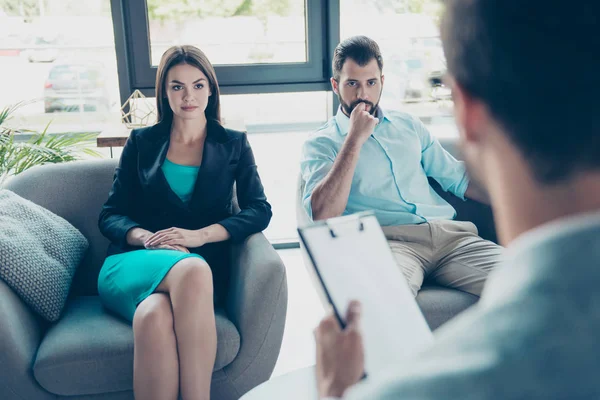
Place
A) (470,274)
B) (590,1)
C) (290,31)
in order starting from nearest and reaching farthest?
1. (590,1)
2. (470,274)
3. (290,31)

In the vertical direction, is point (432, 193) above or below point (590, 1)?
below

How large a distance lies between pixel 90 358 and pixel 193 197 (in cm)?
64

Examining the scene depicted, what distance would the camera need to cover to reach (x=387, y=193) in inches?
90.7

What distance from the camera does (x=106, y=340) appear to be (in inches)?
72.0

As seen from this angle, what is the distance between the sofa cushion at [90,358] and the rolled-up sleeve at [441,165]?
3.33 feet

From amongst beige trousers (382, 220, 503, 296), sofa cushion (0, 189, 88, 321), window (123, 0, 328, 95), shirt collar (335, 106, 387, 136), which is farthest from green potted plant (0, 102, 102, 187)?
beige trousers (382, 220, 503, 296)

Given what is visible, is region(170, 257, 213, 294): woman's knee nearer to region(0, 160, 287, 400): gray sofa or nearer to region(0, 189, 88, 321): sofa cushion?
region(0, 160, 287, 400): gray sofa

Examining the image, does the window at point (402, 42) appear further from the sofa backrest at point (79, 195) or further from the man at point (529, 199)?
the man at point (529, 199)

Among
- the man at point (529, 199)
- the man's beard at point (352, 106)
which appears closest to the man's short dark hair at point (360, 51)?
the man's beard at point (352, 106)

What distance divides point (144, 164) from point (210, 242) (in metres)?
0.37

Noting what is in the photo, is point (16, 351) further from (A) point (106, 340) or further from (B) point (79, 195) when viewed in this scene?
(B) point (79, 195)

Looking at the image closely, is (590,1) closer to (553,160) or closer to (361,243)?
(553,160)

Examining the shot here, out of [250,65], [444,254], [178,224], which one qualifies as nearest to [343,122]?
[444,254]

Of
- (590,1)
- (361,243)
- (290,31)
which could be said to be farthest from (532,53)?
(290,31)
